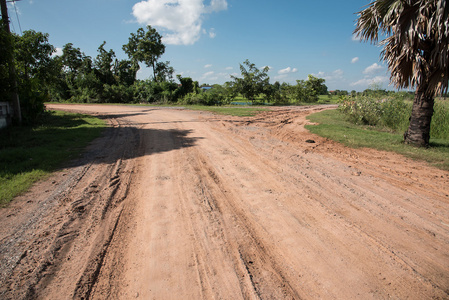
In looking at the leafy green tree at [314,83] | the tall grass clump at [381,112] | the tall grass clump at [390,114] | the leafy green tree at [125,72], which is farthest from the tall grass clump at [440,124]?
the leafy green tree at [125,72]

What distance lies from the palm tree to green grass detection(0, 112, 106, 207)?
1034 cm

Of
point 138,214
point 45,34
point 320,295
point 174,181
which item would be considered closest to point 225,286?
point 320,295

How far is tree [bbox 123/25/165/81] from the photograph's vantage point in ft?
125

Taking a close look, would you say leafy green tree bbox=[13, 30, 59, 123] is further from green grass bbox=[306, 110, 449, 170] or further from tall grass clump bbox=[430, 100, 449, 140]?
tall grass clump bbox=[430, 100, 449, 140]

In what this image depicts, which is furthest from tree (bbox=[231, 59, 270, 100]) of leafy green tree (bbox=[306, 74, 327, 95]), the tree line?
leafy green tree (bbox=[306, 74, 327, 95])

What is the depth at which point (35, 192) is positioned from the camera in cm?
449

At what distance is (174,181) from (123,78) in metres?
40.4

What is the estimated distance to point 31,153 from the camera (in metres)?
6.64

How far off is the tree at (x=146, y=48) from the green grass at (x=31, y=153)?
3171cm

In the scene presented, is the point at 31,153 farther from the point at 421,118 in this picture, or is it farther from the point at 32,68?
the point at 421,118

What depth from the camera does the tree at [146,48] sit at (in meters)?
38.0

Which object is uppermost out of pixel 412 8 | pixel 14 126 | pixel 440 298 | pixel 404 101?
pixel 412 8

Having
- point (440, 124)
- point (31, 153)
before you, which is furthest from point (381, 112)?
point (31, 153)

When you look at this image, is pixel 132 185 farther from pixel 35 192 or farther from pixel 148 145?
pixel 148 145
